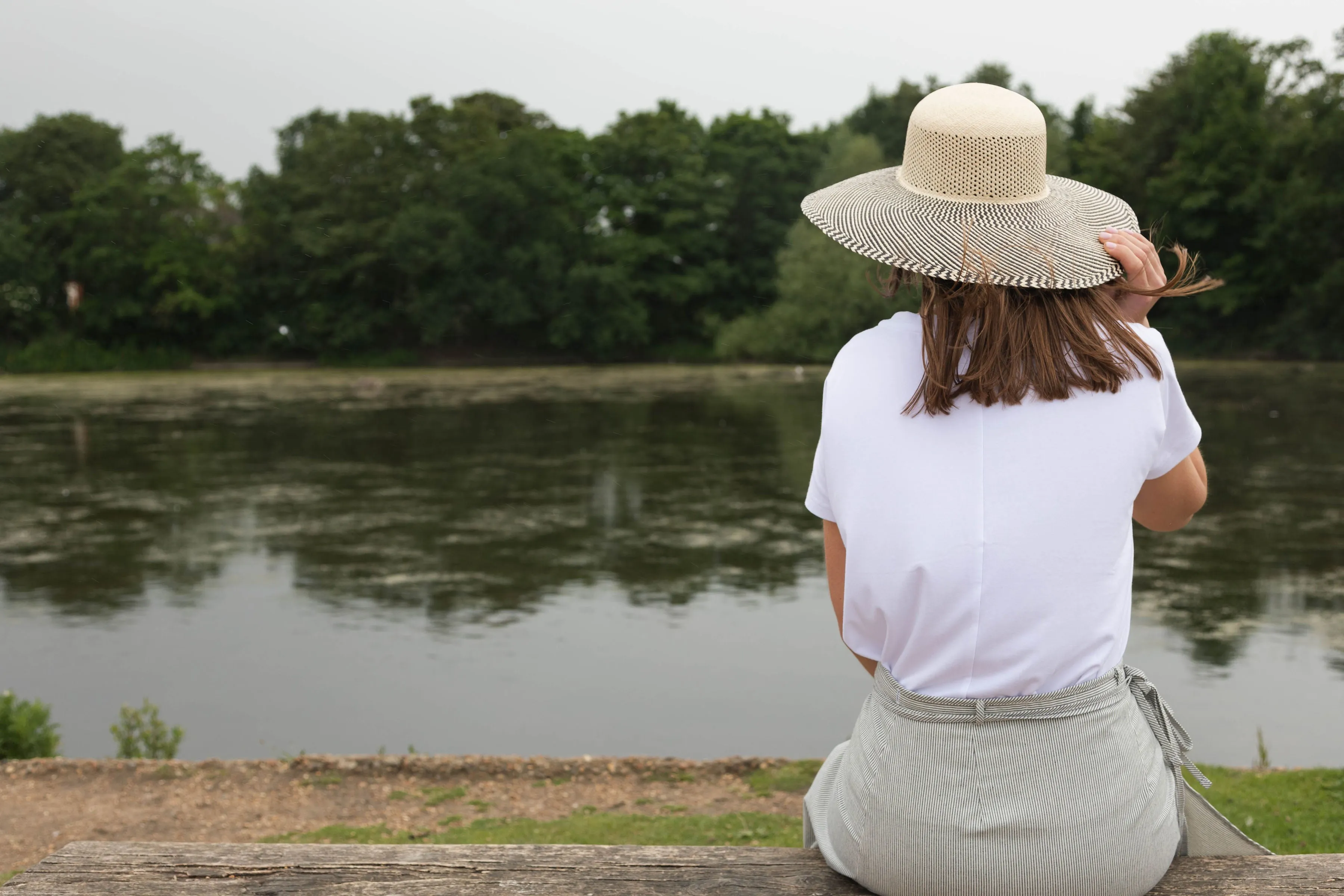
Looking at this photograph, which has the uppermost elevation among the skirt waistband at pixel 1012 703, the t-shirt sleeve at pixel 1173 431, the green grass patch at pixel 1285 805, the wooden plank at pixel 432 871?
the t-shirt sleeve at pixel 1173 431

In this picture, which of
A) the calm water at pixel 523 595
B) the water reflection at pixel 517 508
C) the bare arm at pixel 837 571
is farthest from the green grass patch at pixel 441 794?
the bare arm at pixel 837 571

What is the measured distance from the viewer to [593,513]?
14.4 metres

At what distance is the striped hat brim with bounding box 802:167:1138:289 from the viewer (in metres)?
1.64

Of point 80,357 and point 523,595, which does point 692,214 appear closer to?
point 80,357

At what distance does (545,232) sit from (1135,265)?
161ft

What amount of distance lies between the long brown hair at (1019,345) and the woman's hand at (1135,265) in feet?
0.10

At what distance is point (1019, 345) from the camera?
161 cm

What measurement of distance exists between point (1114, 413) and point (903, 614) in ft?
1.24

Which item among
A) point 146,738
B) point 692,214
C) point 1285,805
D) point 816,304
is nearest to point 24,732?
point 146,738

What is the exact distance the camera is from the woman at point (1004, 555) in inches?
62.0

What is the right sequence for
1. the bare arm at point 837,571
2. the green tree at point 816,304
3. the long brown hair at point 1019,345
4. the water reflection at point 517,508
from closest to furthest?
the long brown hair at point 1019,345 < the bare arm at point 837,571 < the water reflection at point 517,508 < the green tree at point 816,304

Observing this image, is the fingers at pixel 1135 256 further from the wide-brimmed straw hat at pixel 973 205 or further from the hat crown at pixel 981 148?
the hat crown at pixel 981 148

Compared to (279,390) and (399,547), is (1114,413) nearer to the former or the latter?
(399,547)

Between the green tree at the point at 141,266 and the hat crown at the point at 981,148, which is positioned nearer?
the hat crown at the point at 981,148
